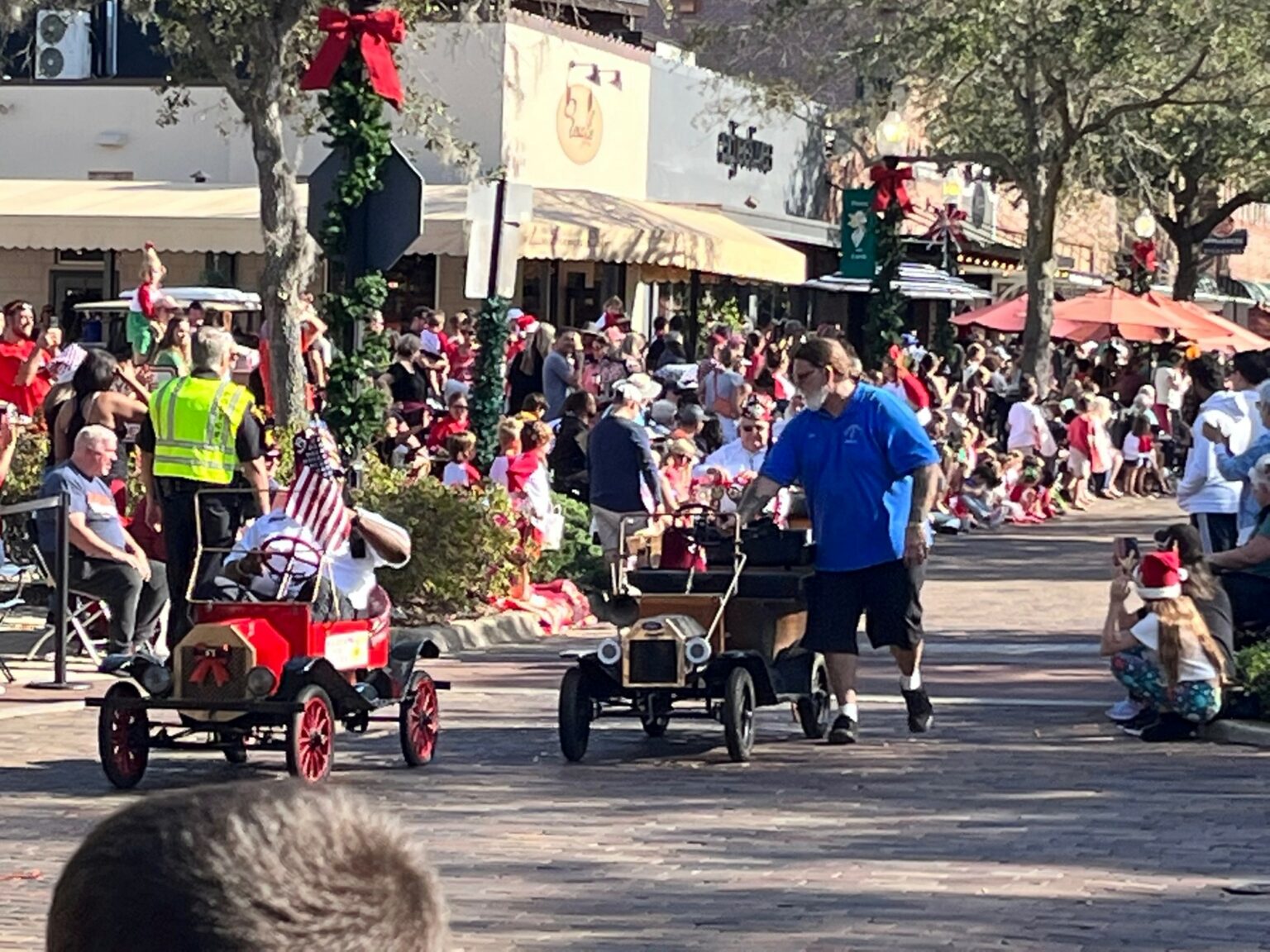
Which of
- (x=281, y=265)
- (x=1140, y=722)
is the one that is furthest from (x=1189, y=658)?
(x=281, y=265)

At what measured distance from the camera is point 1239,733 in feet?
40.0

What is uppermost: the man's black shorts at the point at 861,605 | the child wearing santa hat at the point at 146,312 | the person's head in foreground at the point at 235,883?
the child wearing santa hat at the point at 146,312

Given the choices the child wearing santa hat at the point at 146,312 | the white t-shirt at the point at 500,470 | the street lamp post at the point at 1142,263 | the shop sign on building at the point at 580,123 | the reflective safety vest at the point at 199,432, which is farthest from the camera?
the street lamp post at the point at 1142,263

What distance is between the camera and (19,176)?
36219 mm

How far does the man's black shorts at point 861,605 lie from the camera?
11.9 metres

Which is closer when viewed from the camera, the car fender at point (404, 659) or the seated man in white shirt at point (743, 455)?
the car fender at point (404, 659)

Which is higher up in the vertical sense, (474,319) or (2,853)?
(474,319)

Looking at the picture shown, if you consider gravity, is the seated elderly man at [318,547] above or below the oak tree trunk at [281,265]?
below

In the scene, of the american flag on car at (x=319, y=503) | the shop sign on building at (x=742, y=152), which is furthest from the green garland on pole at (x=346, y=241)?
the shop sign on building at (x=742, y=152)

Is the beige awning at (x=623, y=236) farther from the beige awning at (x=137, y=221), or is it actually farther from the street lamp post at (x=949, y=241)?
the street lamp post at (x=949, y=241)

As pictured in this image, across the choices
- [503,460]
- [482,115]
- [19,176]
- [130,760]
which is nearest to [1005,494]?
[482,115]

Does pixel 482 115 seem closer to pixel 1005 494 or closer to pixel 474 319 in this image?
pixel 474 319

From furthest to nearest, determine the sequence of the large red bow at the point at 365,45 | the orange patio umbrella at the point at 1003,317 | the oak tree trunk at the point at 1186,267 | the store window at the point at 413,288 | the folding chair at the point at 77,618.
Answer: the oak tree trunk at the point at 1186,267 < the orange patio umbrella at the point at 1003,317 < the store window at the point at 413,288 < the large red bow at the point at 365,45 < the folding chair at the point at 77,618

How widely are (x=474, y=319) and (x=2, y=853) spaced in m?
21.7
